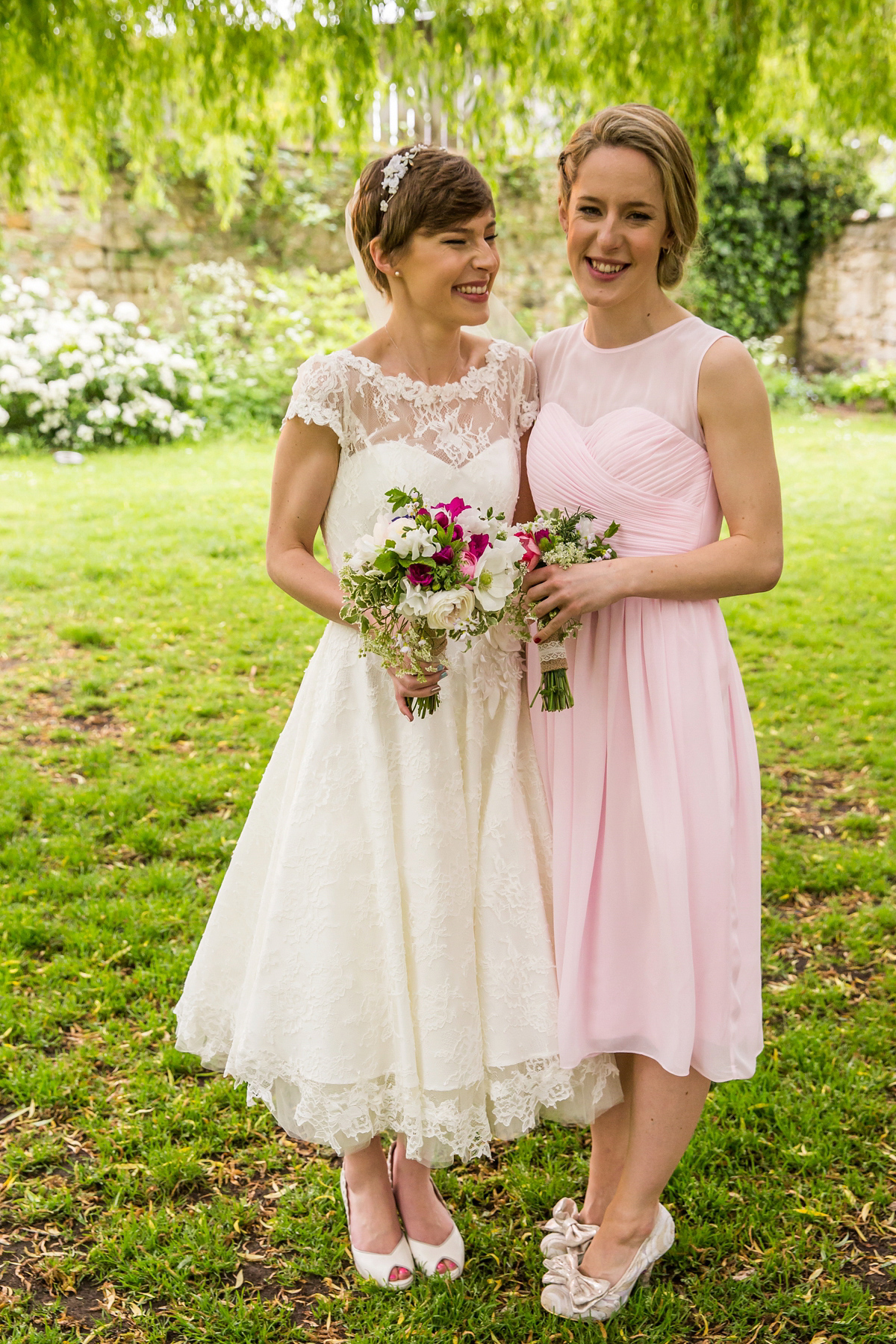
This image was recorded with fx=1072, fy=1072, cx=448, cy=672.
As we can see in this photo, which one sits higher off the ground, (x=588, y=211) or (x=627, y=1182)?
(x=588, y=211)

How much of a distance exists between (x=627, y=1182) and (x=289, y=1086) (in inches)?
32.1

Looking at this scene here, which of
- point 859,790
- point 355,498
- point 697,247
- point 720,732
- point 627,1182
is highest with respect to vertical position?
point 697,247

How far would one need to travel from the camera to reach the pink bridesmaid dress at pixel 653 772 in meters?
2.30

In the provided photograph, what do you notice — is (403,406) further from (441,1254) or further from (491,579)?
(441,1254)

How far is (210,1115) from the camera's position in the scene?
10.3 feet

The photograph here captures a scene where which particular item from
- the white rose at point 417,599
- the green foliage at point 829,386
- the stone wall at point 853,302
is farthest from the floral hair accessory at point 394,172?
the stone wall at point 853,302

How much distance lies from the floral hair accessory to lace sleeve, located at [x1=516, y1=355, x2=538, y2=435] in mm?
491

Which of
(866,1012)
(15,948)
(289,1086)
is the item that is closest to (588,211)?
(289,1086)

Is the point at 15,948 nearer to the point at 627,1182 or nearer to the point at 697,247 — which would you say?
the point at 627,1182

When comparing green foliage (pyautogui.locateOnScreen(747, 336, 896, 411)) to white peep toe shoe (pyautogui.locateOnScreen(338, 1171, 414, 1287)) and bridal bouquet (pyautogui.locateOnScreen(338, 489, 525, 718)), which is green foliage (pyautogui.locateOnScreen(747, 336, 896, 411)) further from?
white peep toe shoe (pyautogui.locateOnScreen(338, 1171, 414, 1287))

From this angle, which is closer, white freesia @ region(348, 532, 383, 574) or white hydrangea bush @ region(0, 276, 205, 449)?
white freesia @ region(348, 532, 383, 574)

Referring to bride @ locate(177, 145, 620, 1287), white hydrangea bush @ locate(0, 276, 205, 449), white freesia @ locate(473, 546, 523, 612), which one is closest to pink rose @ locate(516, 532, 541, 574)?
white freesia @ locate(473, 546, 523, 612)

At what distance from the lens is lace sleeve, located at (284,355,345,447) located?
2377 millimetres
